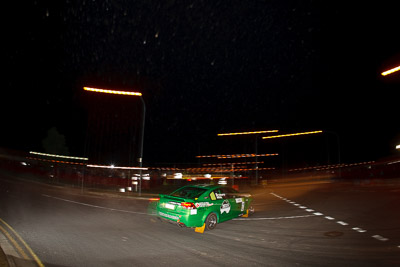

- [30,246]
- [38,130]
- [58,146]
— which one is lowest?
[30,246]

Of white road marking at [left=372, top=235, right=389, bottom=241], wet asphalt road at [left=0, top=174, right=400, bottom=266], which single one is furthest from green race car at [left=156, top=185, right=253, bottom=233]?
white road marking at [left=372, top=235, right=389, bottom=241]

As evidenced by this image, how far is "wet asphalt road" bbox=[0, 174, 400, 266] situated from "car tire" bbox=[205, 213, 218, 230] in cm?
24

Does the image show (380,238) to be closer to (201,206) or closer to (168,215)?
(201,206)

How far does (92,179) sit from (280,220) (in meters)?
22.4

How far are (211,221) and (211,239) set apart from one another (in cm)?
120

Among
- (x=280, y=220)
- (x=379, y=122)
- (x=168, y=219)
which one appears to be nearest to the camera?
(x=168, y=219)

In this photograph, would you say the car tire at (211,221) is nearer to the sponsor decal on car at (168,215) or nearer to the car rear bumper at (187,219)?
the car rear bumper at (187,219)

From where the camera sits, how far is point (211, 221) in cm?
900

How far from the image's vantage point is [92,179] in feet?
92.1

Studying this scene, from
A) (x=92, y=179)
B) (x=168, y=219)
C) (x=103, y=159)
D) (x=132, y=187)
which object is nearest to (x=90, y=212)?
(x=168, y=219)

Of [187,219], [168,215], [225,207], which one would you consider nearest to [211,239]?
[187,219]

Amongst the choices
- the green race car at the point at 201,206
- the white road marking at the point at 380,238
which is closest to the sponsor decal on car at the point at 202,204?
the green race car at the point at 201,206

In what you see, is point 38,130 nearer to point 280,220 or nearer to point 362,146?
point 280,220

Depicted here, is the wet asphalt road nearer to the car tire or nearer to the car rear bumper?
the car tire
